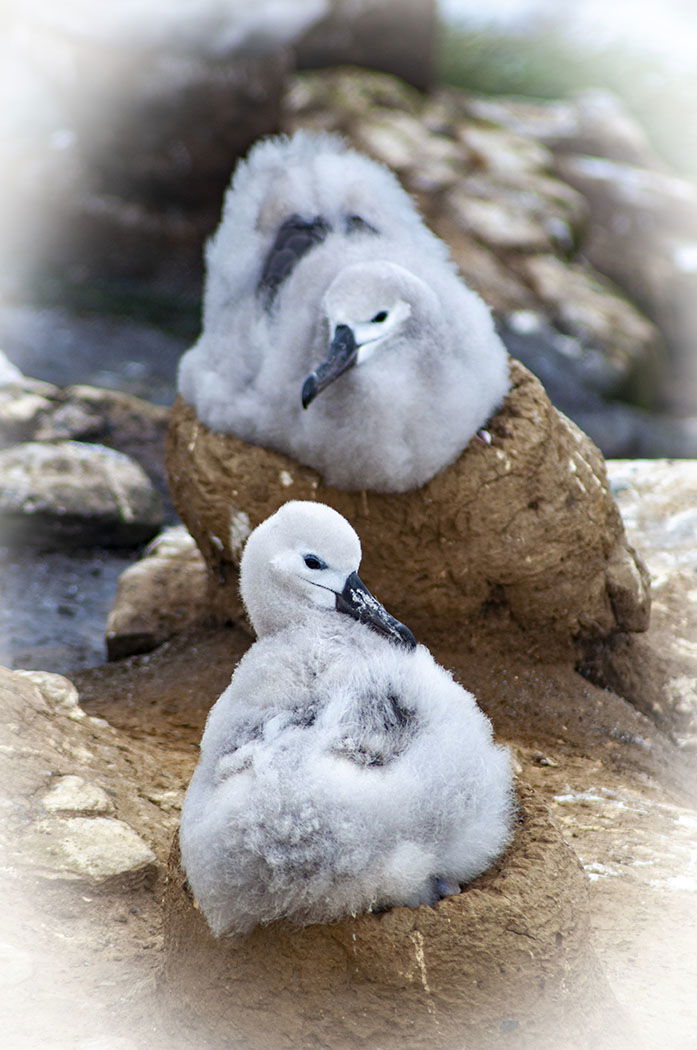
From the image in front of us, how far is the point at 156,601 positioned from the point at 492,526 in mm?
1795

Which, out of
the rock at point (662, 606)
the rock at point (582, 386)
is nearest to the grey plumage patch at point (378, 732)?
the rock at point (662, 606)

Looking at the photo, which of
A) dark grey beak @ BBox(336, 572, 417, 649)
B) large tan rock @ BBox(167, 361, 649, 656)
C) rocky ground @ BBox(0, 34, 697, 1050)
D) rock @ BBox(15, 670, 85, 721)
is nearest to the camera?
dark grey beak @ BBox(336, 572, 417, 649)

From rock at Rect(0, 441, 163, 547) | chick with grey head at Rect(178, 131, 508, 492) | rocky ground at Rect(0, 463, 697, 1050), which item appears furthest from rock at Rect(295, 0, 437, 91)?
rocky ground at Rect(0, 463, 697, 1050)

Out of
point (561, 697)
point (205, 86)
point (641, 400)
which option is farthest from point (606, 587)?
point (205, 86)

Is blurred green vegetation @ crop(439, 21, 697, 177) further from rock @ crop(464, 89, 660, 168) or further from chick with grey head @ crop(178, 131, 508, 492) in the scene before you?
chick with grey head @ crop(178, 131, 508, 492)

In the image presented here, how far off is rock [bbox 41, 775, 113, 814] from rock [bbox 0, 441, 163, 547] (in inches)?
108

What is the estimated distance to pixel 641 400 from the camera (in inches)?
394

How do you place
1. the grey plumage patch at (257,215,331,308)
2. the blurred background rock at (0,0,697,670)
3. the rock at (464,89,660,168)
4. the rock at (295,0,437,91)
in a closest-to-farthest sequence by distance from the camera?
the grey plumage patch at (257,215,331,308) → the blurred background rock at (0,0,697,670) → the rock at (295,0,437,91) → the rock at (464,89,660,168)

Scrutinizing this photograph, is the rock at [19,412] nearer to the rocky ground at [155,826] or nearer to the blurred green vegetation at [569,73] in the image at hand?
the rocky ground at [155,826]

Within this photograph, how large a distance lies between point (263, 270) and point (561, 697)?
198cm

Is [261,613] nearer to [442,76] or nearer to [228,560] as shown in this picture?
[228,560]

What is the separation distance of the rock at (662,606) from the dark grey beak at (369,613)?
6.32 feet

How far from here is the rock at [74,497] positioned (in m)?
5.95

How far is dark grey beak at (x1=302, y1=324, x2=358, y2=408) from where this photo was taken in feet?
12.3
